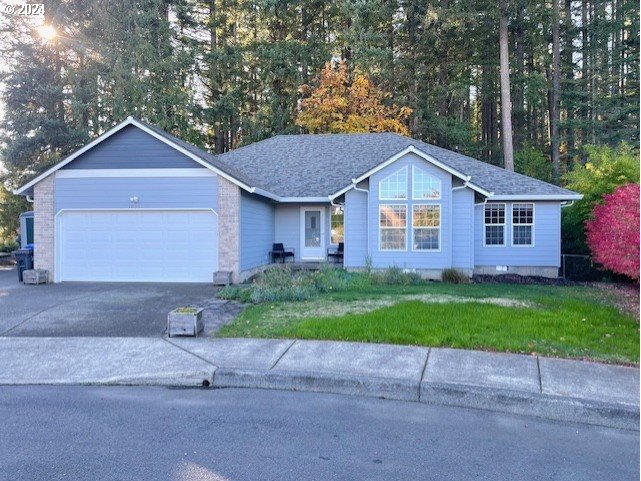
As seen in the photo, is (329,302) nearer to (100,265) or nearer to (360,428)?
(360,428)

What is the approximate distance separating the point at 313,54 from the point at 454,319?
1012 inches

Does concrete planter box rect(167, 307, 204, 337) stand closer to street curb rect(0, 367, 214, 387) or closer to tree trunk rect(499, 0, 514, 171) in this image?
street curb rect(0, 367, 214, 387)

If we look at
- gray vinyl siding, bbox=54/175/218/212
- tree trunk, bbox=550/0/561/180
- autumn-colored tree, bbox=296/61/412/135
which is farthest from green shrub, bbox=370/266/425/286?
tree trunk, bbox=550/0/561/180

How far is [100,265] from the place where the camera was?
15.1 meters

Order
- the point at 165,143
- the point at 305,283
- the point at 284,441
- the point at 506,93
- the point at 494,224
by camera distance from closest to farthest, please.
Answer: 1. the point at 284,441
2. the point at 305,283
3. the point at 165,143
4. the point at 494,224
5. the point at 506,93

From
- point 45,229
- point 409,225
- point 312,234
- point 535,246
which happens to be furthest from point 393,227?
point 45,229

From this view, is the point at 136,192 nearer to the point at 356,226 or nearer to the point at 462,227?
the point at 356,226

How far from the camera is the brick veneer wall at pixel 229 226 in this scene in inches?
570

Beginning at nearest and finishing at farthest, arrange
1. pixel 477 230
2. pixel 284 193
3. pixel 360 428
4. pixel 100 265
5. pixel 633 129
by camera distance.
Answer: pixel 360 428, pixel 100 265, pixel 477 230, pixel 284 193, pixel 633 129

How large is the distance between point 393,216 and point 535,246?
5.07 metres

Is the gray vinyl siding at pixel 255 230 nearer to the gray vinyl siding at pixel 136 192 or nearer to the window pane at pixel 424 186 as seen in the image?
the gray vinyl siding at pixel 136 192

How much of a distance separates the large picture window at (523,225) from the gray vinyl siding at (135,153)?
418 inches

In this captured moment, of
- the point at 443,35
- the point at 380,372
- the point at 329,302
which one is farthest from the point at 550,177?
the point at 380,372

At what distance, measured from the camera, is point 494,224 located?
16.9 m
